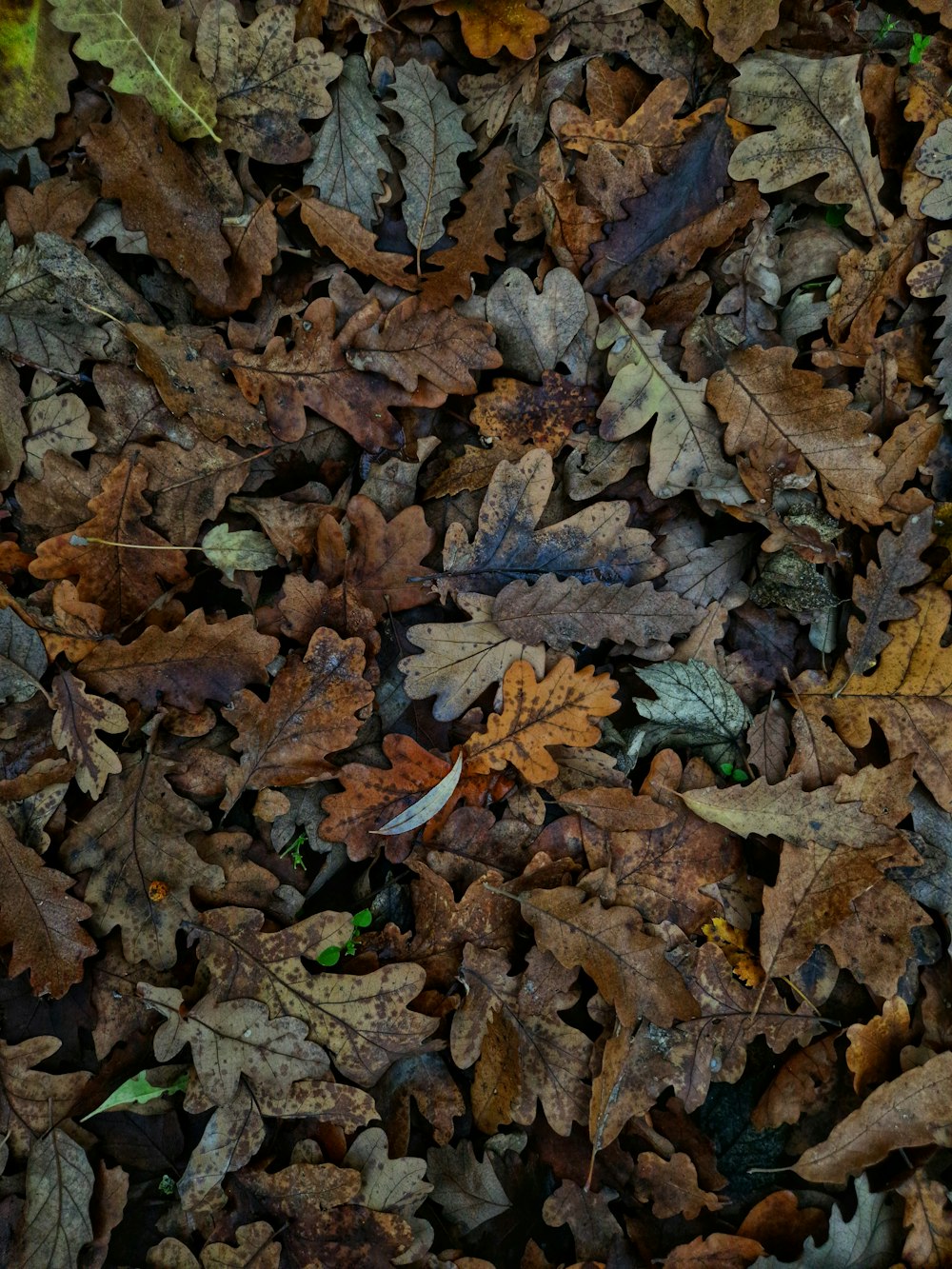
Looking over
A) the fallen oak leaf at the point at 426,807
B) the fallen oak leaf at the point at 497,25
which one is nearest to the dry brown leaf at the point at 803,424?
the fallen oak leaf at the point at 497,25

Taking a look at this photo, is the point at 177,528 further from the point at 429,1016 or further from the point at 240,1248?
the point at 240,1248

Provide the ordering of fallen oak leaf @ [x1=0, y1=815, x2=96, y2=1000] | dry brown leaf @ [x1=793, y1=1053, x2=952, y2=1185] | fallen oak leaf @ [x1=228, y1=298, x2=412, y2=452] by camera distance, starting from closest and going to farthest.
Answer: dry brown leaf @ [x1=793, y1=1053, x2=952, y2=1185] < fallen oak leaf @ [x1=0, y1=815, x2=96, y2=1000] < fallen oak leaf @ [x1=228, y1=298, x2=412, y2=452]

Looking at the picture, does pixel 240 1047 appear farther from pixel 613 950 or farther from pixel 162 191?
pixel 162 191

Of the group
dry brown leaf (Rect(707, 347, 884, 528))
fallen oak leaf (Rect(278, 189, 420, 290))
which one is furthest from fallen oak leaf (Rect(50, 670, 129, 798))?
dry brown leaf (Rect(707, 347, 884, 528))

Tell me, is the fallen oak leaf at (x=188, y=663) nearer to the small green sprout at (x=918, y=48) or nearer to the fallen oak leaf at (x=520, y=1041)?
the fallen oak leaf at (x=520, y=1041)

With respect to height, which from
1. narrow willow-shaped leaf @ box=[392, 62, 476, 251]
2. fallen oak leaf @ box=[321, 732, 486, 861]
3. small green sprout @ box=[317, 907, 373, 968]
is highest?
narrow willow-shaped leaf @ box=[392, 62, 476, 251]

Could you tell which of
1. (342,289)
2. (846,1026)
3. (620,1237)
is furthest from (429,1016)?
(342,289)

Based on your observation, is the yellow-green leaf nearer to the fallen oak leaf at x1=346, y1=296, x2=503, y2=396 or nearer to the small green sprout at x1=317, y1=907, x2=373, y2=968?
the fallen oak leaf at x1=346, y1=296, x2=503, y2=396
